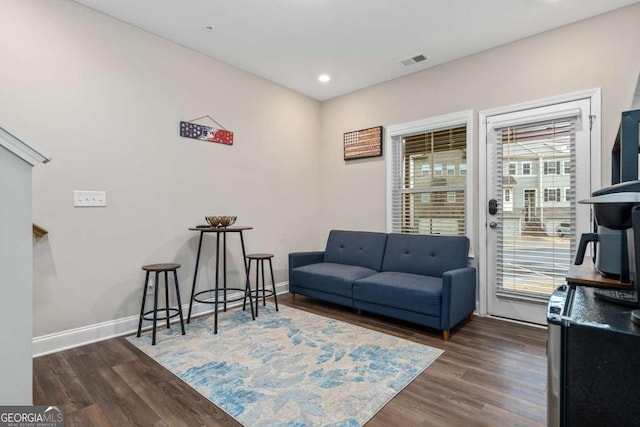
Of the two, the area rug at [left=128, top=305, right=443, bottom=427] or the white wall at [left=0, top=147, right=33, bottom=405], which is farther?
the area rug at [left=128, top=305, right=443, bottom=427]

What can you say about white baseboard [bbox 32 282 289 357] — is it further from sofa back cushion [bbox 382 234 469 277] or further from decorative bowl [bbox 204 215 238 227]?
sofa back cushion [bbox 382 234 469 277]

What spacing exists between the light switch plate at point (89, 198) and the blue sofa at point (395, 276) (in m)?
2.08

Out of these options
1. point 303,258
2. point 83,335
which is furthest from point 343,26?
point 83,335

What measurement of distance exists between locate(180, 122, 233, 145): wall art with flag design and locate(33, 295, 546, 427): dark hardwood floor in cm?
210

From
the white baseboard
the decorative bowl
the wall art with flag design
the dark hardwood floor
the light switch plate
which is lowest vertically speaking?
the dark hardwood floor

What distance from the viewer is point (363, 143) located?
4.37m

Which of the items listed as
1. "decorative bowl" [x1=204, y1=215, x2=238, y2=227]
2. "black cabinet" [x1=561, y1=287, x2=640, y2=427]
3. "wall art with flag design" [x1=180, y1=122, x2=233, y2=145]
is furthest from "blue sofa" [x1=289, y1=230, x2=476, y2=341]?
"black cabinet" [x1=561, y1=287, x2=640, y2=427]

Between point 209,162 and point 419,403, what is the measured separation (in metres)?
3.02

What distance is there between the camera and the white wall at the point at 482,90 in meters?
2.69

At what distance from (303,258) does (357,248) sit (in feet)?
2.32

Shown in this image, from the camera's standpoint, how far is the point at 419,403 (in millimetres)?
1855

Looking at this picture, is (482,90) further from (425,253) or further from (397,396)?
(397,396)

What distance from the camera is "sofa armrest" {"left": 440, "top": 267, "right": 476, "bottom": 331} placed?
272 centimetres

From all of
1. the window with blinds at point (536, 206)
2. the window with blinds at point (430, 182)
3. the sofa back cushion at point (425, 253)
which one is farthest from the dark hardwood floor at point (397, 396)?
the window with blinds at point (430, 182)
